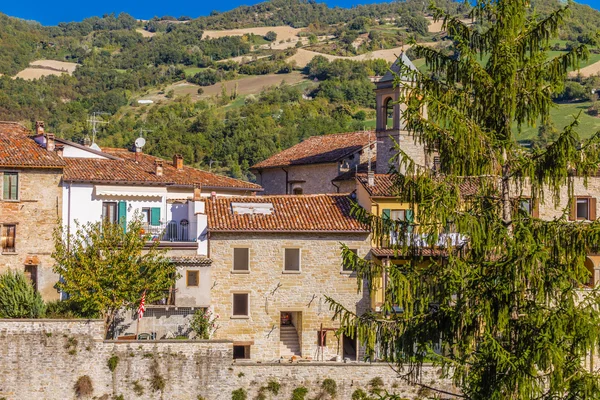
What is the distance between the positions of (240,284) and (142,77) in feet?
387

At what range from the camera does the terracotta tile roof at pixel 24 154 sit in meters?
42.5

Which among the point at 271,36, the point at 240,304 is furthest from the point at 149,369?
the point at 271,36

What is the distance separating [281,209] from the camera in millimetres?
43125

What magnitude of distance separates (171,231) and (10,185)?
6524 mm

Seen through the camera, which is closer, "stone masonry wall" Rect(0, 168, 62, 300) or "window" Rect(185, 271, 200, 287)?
"window" Rect(185, 271, 200, 287)

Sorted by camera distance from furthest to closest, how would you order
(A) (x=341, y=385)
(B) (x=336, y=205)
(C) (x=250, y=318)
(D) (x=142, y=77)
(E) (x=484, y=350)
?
(D) (x=142, y=77) → (B) (x=336, y=205) → (C) (x=250, y=318) → (A) (x=341, y=385) → (E) (x=484, y=350)

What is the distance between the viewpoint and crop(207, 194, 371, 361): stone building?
40.9 meters

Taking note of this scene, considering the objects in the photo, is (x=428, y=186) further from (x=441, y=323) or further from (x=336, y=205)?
(x=336, y=205)

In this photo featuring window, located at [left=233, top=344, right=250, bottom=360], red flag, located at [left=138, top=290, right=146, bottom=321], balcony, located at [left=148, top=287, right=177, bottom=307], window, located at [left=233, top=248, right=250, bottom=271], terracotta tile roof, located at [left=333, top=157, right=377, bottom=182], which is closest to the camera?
red flag, located at [left=138, top=290, right=146, bottom=321]

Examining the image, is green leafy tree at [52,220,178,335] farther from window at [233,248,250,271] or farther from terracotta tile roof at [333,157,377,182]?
terracotta tile roof at [333,157,377,182]

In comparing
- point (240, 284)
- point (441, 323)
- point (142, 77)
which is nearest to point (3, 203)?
point (240, 284)

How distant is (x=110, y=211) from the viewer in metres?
44.6

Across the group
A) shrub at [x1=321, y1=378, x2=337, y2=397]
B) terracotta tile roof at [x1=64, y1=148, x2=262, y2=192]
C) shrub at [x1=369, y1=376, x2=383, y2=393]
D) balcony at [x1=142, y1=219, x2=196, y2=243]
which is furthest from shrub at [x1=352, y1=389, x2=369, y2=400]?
terracotta tile roof at [x1=64, y1=148, x2=262, y2=192]

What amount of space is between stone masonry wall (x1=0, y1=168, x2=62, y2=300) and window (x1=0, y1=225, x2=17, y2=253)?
0.56 ft
